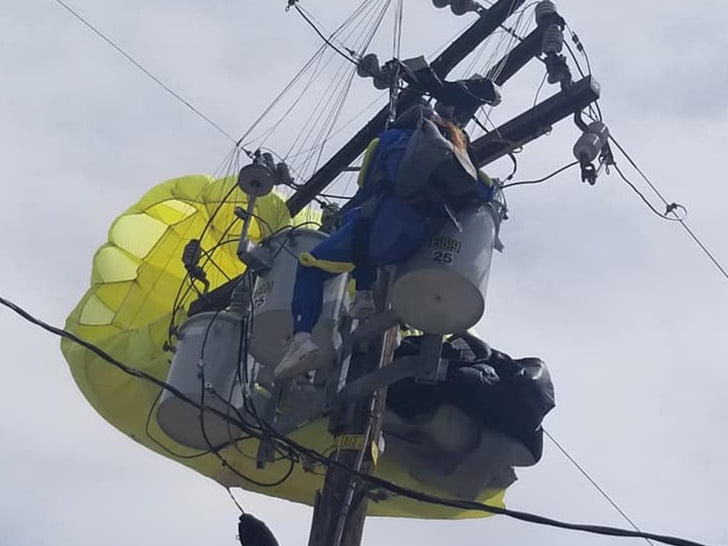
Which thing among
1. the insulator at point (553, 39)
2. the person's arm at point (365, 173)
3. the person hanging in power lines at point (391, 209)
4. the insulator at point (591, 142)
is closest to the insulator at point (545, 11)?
the insulator at point (553, 39)

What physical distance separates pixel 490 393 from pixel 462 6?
99.6 inches

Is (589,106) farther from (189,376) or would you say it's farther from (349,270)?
(189,376)

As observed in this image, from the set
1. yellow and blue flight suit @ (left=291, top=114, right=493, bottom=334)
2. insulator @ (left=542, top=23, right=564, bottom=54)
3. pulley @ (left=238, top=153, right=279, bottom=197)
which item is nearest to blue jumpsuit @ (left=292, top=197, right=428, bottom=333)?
yellow and blue flight suit @ (left=291, top=114, right=493, bottom=334)

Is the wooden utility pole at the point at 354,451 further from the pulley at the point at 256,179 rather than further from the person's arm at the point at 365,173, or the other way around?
the pulley at the point at 256,179

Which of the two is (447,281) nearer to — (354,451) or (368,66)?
(354,451)

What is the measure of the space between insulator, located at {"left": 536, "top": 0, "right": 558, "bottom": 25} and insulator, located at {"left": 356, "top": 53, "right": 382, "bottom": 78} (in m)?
1.05

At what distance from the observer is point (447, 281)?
5004mm

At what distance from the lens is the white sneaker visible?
17.2 ft

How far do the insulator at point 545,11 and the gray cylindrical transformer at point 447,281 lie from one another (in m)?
2.26

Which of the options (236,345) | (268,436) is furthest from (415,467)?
(268,436)

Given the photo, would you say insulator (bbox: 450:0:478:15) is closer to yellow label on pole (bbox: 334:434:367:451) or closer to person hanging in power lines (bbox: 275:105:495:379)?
person hanging in power lines (bbox: 275:105:495:379)

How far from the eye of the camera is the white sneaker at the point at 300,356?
17.2 ft

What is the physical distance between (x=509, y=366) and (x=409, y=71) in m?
1.88

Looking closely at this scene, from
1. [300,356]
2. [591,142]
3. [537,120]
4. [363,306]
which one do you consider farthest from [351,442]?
[591,142]
